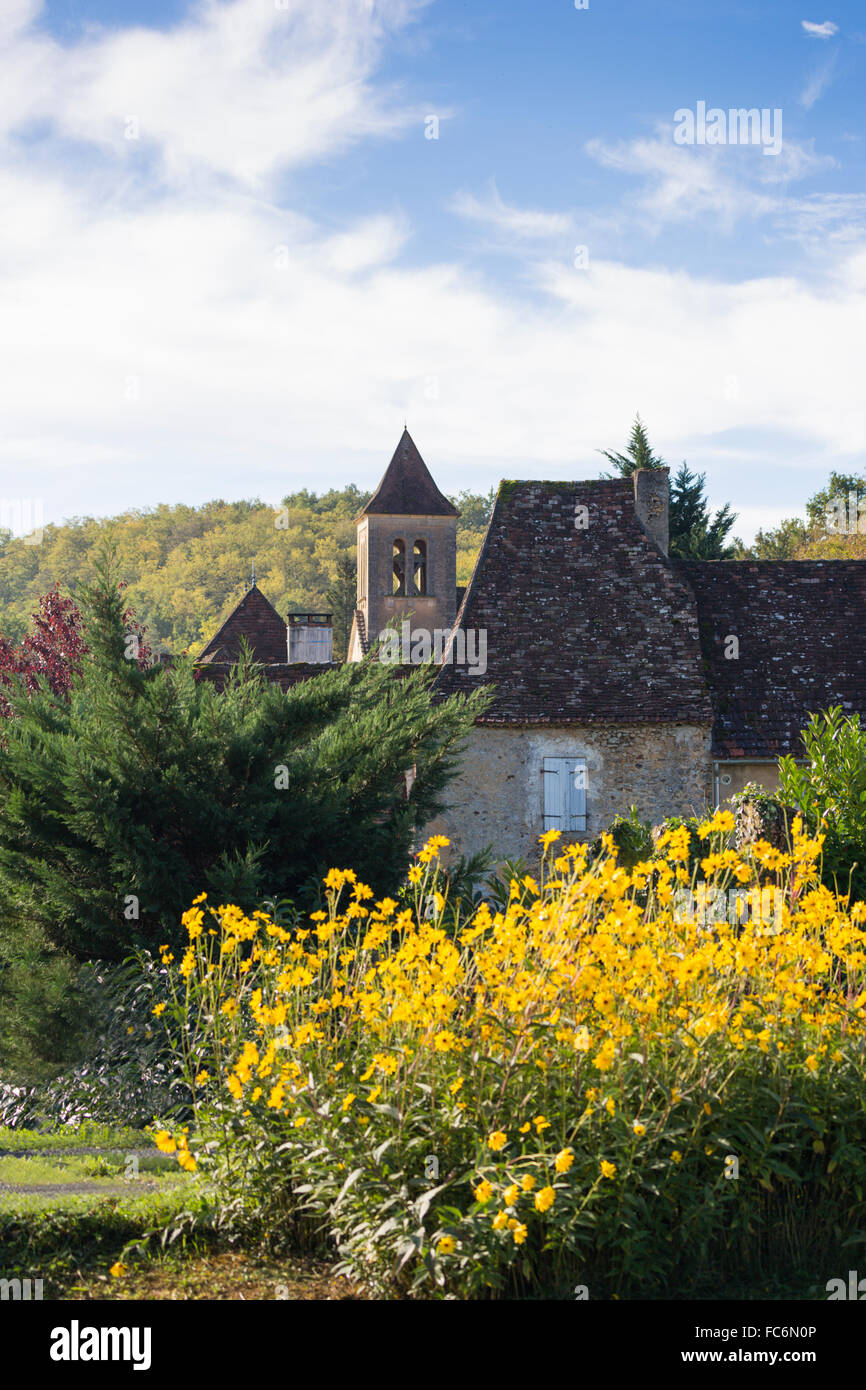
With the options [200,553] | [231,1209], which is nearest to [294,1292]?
[231,1209]

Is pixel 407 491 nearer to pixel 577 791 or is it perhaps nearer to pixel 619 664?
pixel 619 664


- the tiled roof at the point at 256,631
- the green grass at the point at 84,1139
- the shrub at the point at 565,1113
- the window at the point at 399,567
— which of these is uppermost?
the window at the point at 399,567

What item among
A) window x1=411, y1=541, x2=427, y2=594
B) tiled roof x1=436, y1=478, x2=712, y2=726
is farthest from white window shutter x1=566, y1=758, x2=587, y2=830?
window x1=411, y1=541, x2=427, y2=594

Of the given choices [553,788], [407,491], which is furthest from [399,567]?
[553,788]

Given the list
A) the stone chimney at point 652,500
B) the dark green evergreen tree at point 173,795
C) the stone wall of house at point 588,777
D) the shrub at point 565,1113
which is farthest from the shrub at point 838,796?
the stone chimney at point 652,500

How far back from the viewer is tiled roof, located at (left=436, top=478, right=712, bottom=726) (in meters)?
19.2

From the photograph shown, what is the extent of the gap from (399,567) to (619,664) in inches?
727

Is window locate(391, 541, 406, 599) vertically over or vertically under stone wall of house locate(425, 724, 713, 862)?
over

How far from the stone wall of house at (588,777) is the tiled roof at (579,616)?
316 mm

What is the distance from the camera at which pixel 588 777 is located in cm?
1919

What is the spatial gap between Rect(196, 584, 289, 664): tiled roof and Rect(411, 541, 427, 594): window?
4.33 m

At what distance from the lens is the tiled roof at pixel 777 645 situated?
64.8 ft

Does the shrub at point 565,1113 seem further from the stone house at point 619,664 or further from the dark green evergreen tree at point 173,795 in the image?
the stone house at point 619,664

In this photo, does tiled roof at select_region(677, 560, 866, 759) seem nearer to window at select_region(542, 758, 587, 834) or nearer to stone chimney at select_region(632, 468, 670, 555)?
stone chimney at select_region(632, 468, 670, 555)
